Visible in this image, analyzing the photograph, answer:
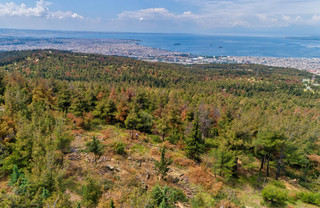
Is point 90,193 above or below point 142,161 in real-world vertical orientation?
above

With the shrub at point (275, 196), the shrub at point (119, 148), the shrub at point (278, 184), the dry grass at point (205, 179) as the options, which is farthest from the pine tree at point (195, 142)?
the shrub at point (278, 184)

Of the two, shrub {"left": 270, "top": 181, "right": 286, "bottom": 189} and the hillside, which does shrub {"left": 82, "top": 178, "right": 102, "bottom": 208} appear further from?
shrub {"left": 270, "top": 181, "right": 286, "bottom": 189}

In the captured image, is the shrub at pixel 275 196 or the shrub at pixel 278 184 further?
the shrub at pixel 278 184

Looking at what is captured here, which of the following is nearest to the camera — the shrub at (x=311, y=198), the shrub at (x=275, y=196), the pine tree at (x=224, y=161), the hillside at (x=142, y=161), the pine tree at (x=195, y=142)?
the hillside at (x=142, y=161)

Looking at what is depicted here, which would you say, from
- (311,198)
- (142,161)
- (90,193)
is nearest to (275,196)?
(311,198)

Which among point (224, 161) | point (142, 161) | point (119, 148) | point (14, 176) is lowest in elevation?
point (142, 161)

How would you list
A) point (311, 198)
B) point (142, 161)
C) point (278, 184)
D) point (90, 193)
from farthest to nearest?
point (142, 161) → point (278, 184) → point (311, 198) → point (90, 193)

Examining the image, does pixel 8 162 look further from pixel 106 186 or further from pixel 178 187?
pixel 178 187

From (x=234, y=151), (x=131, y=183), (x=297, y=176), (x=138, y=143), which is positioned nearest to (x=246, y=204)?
(x=234, y=151)

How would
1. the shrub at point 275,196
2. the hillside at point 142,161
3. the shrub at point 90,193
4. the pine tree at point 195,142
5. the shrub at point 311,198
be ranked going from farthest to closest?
the pine tree at point 195,142
the shrub at point 311,198
the shrub at point 275,196
the hillside at point 142,161
the shrub at point 90,193

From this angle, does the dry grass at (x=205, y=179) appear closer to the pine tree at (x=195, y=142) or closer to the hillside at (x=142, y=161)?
the hillside at (x=142, y=161)

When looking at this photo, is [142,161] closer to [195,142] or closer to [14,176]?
[195,142]
